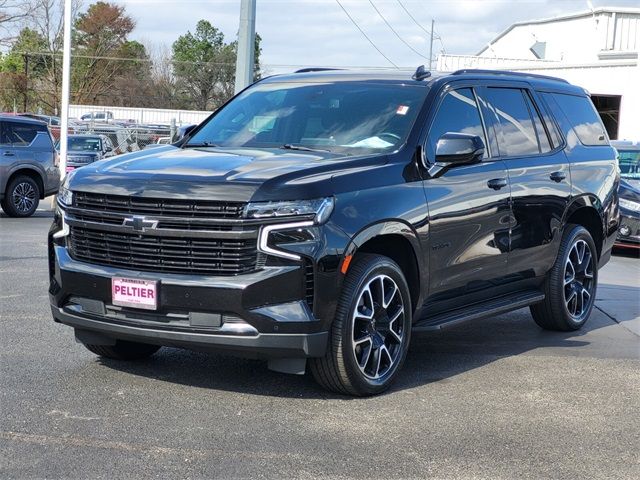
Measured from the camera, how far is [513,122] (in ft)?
24.5

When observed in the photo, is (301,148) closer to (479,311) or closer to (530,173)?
(479,311)

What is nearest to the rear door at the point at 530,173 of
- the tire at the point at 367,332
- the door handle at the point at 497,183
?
the door handle at the point at 497,183

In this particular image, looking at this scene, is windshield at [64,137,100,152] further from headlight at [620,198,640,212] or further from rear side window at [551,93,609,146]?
rear side window at [551,93,609,146]

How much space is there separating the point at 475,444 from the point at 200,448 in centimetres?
140

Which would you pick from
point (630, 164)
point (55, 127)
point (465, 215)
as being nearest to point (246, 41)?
point (630, 164)

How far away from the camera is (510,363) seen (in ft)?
22.8

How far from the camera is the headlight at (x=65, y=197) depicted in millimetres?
5844

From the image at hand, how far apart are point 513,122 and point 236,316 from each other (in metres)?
3.19

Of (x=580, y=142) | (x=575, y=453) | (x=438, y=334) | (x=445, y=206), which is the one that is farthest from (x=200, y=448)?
(x=580, y=142)

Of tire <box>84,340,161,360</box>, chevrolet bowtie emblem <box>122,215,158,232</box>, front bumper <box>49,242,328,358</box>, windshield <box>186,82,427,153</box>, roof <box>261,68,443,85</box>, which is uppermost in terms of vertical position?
roof <box>261,68,443,85</box>

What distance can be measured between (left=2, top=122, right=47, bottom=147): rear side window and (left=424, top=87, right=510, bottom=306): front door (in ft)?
43.4

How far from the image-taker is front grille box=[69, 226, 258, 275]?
5281 mm

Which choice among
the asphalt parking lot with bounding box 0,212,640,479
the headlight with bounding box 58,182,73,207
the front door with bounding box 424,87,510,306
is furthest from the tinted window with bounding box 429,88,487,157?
the headlight with bounding box 58,182,73,207

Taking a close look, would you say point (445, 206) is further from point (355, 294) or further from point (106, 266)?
point (106, 266)
